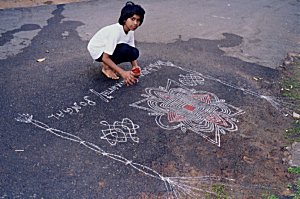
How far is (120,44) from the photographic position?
401cm

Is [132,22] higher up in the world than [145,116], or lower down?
higher up

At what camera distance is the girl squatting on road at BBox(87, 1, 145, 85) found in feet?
12.3

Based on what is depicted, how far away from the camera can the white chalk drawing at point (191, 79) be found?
420 cm

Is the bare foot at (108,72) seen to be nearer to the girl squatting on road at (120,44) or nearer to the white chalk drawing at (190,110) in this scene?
the girl squatting on road at (120,44)

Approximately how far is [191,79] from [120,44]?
38.1 inches

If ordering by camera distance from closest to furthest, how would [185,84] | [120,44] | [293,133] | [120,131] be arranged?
[120,131]
[293,133]
[120,44]
[185,84]

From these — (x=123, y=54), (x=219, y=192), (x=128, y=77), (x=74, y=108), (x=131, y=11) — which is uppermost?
(x=131, y=11)

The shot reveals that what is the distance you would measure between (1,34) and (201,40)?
3.09 meters

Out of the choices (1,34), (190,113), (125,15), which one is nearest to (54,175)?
(190,113)

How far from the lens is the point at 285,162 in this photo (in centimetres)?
301

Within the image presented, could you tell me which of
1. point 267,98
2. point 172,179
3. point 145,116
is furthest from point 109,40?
point 267,98

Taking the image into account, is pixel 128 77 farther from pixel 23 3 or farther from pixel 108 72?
pixel 23 3

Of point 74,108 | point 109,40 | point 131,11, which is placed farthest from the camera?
point 109,40

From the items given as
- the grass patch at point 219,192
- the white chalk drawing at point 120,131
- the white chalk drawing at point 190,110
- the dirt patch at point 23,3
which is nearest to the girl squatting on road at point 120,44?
the white chalk drawing at point 190,110
